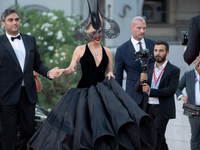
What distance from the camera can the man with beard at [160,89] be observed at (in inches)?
251

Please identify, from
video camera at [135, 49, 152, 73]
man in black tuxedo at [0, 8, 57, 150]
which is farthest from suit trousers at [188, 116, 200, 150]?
man in black tuxedo at [0, 8, 57, 150]

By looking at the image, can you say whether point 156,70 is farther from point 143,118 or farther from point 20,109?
point 20,109

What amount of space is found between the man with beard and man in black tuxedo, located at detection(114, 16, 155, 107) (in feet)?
0.62

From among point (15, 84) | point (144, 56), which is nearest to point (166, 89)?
point (144, 56)

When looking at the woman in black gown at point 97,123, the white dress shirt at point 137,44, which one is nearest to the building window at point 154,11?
the white dress shirt at point 137,44

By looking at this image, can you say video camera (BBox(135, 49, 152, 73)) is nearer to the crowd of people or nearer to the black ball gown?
the crowd of people

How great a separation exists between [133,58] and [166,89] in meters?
0.70

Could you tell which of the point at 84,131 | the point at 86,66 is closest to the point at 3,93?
the point at 86,66

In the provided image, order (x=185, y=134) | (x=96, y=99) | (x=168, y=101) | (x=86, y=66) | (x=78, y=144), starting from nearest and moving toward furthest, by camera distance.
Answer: (x=78, y=144) → (x=96, y=99) → (x=86, y=66) → (x=168, y=101) → (x=185, y=134)

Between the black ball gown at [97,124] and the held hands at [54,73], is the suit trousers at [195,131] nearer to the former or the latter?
the black ball gown at [97,124]

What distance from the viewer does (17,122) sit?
5887mm

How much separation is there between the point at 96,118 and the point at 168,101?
1.92m

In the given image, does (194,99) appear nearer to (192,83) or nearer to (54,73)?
(192,83)

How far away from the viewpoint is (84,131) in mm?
4812
